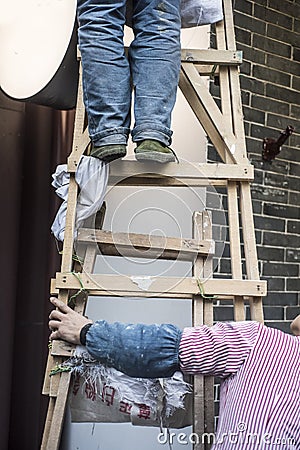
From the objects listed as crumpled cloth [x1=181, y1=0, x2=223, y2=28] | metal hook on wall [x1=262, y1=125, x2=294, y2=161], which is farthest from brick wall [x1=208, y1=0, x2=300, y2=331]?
crumpled cloth [x1=181, y1=0, x2=223, y2=28]

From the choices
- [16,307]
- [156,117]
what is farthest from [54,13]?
[16,307]

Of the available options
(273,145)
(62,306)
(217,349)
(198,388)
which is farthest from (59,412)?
(273,145)

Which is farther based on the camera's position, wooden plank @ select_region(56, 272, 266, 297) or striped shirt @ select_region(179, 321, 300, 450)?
wooden plank @ select_region(56, 272, 266, 297)

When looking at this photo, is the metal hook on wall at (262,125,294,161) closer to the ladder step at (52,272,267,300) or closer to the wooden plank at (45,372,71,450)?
the ladder step at (52,272,267,300)

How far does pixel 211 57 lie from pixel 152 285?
0.78m

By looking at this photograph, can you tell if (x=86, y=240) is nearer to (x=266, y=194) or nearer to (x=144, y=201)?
(x=144, y=201)

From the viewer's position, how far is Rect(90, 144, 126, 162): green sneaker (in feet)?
6.46

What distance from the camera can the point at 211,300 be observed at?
2.12 metres

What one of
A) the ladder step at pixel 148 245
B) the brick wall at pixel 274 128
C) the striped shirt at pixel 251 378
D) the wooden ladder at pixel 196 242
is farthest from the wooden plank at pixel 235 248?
the brick wall at pixel 274 128

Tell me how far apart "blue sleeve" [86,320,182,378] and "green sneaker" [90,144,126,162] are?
500 millimetres

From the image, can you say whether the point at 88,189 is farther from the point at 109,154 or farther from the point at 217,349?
the point at 217,349

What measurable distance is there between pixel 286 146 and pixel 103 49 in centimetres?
190

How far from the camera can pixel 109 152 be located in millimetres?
1976

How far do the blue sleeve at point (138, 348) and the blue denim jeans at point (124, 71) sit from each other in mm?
554
